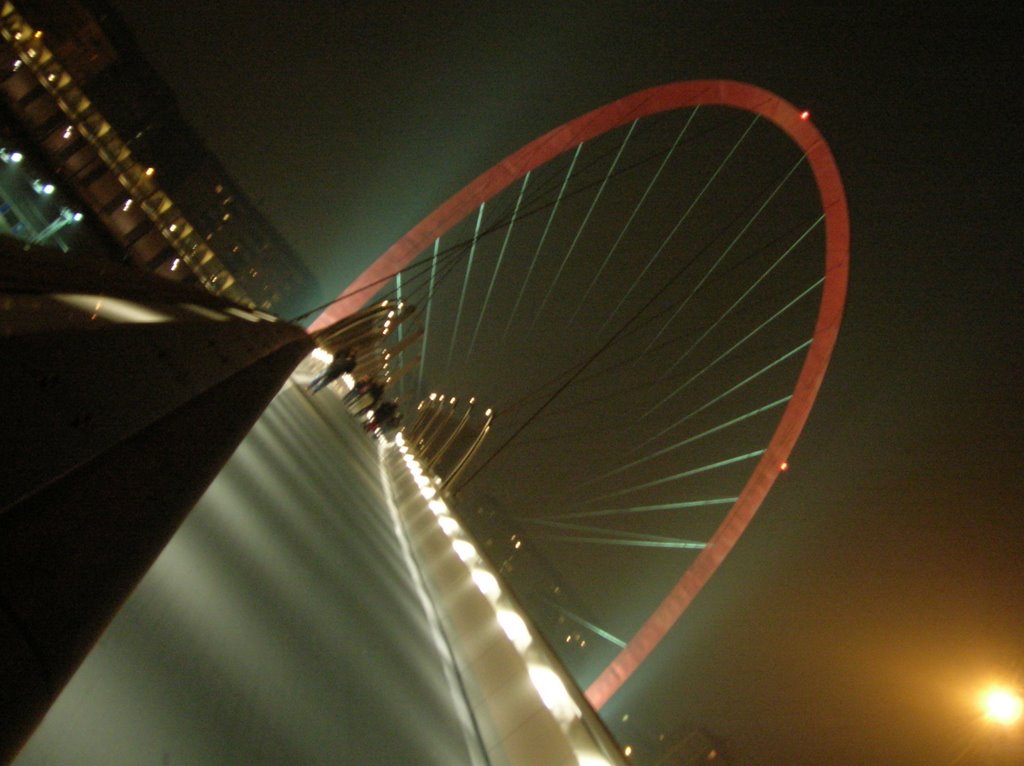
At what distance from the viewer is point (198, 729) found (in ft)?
2.21

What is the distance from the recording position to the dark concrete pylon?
39 cm

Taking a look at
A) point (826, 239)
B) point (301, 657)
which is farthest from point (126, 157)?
point (301, 657)

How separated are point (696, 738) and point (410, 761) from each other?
11.2 metres

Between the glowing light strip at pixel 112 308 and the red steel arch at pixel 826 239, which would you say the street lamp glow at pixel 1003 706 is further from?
the glowing light strip at pixel 112 308

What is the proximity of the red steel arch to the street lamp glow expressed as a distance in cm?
388

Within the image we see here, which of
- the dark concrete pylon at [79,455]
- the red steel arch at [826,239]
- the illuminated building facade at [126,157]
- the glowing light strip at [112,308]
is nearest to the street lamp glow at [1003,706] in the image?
the red steel arch at [826,239]

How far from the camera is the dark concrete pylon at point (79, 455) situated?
0.39m

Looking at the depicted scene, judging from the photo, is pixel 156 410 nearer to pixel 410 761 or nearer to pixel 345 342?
pixel 410 761

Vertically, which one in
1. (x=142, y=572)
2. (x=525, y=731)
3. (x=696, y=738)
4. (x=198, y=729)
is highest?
(x=142, y=572)

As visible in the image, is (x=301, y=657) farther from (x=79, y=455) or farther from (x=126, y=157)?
(x=126, y=157)

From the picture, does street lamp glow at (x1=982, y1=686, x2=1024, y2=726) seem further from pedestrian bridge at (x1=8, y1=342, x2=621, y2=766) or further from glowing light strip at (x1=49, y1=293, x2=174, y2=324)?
glowing light strip at (x1=49, y1=293, x2=174, y2=324)

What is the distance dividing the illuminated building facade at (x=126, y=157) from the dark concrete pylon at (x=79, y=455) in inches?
222

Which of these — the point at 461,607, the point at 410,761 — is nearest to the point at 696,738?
the point at 461,607

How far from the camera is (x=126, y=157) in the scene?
1658 cm
